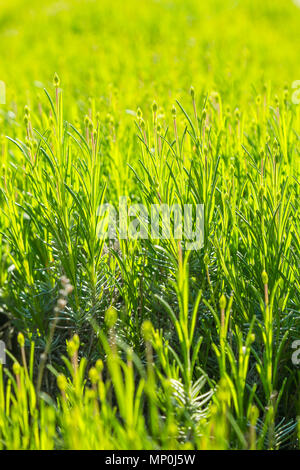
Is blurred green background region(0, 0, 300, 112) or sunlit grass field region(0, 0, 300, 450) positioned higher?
blurred green background region(0, 0, 300, 112)

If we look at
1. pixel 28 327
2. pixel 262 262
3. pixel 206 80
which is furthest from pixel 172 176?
pixel 206 80

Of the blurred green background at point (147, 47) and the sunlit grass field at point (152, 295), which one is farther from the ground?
the blurred green background at point (147, 47)

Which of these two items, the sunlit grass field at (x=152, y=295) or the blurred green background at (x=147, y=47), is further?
the blurred green background at (x=147, y=47)

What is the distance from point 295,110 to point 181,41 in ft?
10.6

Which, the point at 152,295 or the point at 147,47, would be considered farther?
the point at 147,47

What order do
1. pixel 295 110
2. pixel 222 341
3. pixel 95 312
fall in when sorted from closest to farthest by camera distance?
pixel 222 341, pixel 95 312, pixel 295 110

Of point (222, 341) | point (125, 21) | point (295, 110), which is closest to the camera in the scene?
point (222, 341)

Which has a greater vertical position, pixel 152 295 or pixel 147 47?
pixel 147 47

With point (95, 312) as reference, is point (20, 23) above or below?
above

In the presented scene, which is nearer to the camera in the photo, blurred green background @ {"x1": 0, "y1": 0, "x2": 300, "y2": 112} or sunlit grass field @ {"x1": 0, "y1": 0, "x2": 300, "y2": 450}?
sunlit grass field @ {"x1": 0, "y1": 0, "x2": 300, "y2": 450}
